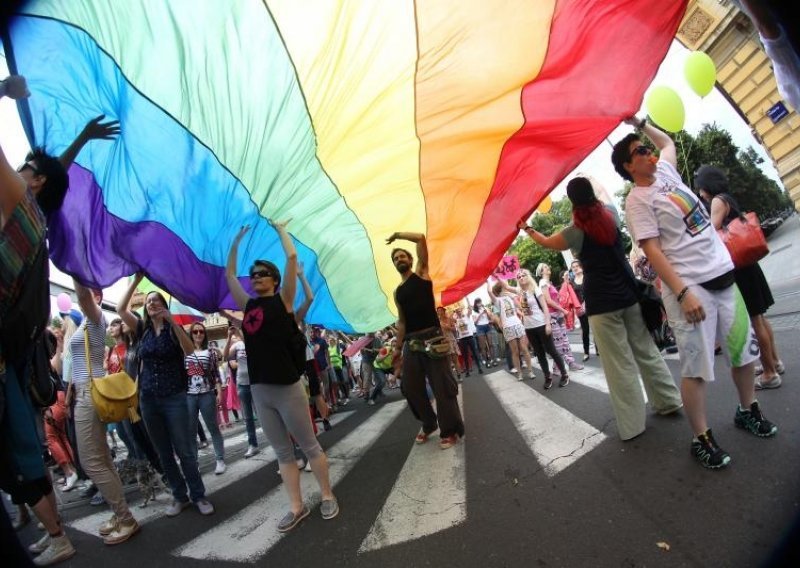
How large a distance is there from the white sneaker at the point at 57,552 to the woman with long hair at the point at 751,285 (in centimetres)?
587

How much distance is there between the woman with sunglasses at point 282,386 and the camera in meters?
3.12

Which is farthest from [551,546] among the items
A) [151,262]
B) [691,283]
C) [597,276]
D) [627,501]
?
[151,262]

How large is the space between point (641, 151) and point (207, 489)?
549 centimetres

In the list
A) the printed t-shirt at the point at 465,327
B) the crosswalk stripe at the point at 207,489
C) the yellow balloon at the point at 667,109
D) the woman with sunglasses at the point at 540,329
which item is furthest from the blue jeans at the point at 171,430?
the printed t-shirt at the point at 465,327

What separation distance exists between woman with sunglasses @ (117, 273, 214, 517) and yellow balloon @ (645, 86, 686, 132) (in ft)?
20.4

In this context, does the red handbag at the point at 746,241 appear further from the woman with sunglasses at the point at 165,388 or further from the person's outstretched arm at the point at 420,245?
the woman with sunglasses at the point at 165,388

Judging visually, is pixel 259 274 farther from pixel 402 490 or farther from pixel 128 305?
pixel 402 490

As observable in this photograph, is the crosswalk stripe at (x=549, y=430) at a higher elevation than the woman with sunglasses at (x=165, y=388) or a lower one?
lower

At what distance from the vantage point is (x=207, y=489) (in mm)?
4805

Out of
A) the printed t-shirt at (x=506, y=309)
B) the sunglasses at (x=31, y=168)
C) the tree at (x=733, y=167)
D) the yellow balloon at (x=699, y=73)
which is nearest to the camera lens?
the sunglasses at (x=31, y=168)

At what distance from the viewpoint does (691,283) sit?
2.61m

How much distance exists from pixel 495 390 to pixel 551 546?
17.5ft

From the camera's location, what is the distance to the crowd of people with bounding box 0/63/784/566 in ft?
4.64

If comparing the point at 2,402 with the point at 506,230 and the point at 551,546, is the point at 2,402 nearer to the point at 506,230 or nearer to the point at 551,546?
the point at 551,546
